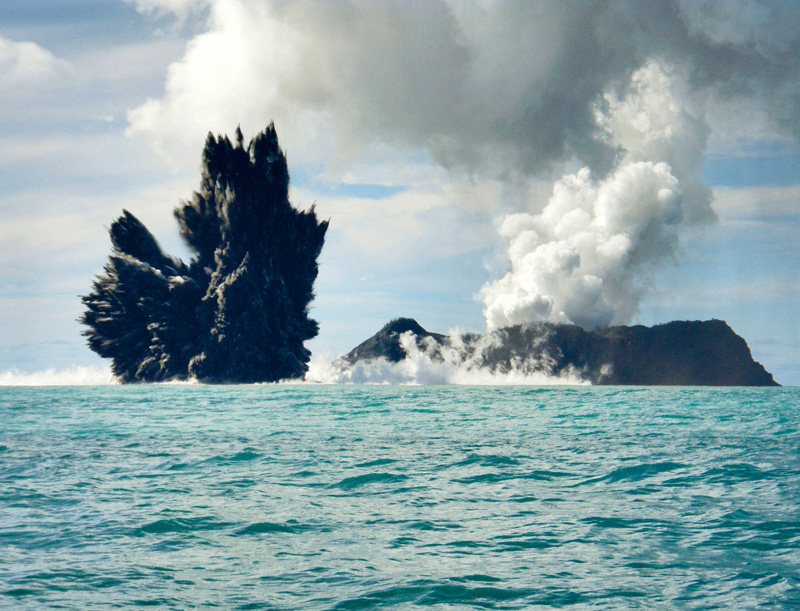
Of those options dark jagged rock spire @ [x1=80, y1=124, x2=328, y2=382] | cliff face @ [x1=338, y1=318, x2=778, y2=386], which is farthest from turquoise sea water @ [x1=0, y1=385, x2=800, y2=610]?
cliff face @ [x1=338, y1=318, x2=778, y2=386]

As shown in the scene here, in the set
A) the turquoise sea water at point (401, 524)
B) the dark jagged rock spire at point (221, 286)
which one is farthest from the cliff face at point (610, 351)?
the turquoise sea water at point (401, 524)

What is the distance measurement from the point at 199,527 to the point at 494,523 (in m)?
4.39

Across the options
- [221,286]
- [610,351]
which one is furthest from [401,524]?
[610,351]

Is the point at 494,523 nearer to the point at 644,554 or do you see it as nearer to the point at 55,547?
the point at 644,554

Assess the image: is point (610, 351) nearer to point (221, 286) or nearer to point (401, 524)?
point (221, 286)

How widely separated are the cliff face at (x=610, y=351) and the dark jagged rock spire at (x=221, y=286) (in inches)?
2882

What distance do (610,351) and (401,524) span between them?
17726 centimetres

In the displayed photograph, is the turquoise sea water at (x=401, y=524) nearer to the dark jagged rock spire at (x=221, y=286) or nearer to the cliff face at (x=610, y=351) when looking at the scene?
the dark jagged rock spire at (x=221, y=286)

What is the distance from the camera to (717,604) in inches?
274

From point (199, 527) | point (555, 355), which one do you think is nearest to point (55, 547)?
point (199, 527)

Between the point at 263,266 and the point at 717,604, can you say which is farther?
the point at 263,266

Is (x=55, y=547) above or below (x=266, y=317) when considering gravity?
below

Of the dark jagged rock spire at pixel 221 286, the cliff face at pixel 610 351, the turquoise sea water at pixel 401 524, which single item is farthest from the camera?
the cliff face at pixel 610 351

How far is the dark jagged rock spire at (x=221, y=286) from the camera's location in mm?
85000
